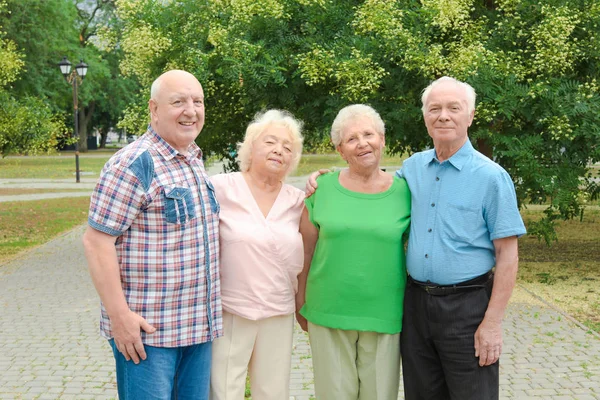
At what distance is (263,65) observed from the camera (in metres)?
8.91

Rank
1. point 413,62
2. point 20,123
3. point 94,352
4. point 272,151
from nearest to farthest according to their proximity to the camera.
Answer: point 272,151 < point 94,352 < point 413,62 < point 20,123

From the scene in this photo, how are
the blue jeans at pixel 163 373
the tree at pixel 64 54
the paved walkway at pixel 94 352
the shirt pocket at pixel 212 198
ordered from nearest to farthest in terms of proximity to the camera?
1. the blue jeans at pixel 163 373
2. the shirt pocket at pixel 212 198
3. the paved walkway at pixel 94 352
4. the tree at pixel 64 54

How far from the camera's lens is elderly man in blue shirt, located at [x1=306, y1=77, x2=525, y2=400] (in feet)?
10.5

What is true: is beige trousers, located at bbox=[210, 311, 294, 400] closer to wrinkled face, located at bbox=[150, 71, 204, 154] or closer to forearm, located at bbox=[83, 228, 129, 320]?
forearm, located at bbox=[83, 228, 129, 320]

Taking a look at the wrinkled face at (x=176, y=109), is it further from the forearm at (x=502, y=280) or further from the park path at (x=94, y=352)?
the park path at (x=94, y=352)

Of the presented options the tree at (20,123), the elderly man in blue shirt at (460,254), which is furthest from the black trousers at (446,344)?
the tree at (20,123)

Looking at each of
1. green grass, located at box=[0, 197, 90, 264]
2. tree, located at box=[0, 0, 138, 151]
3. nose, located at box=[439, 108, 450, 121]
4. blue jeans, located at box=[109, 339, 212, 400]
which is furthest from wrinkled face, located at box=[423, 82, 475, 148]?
green grass, located at box=[0, 197, 90, 264]

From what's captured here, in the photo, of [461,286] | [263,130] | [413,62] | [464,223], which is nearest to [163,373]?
[263,130]

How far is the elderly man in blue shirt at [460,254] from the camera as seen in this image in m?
3.19

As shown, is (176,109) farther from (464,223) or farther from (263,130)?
(464,223)

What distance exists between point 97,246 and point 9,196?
20.3 m

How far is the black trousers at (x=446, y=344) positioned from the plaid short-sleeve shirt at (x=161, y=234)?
964mm

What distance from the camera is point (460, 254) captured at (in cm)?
322

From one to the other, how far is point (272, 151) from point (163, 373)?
3.79 ft
